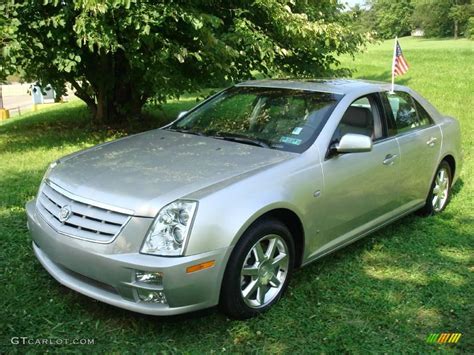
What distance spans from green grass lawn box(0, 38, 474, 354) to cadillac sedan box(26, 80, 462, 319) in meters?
0.24

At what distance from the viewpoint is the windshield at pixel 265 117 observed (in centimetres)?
394

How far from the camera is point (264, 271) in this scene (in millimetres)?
3430

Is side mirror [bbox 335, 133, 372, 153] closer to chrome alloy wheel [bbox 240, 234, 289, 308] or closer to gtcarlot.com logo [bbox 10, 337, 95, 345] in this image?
chrome alloy wheel [bbox 240, 234, 289, 308]

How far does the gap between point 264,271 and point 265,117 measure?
137cm

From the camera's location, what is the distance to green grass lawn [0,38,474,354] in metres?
3.18

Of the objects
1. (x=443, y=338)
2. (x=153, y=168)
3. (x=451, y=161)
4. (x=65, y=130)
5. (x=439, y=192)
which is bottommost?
(x=443, y=338)

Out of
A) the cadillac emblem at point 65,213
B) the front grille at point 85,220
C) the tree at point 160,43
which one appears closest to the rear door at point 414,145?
the front grille at point 85,220

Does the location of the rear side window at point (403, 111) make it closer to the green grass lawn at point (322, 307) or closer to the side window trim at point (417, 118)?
the side window trim at point (417, 118)

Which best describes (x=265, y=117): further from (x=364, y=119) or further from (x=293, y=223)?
(x=293, y=223)

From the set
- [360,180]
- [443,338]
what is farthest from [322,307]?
[360,180]

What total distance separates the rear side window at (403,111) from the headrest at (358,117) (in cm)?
38

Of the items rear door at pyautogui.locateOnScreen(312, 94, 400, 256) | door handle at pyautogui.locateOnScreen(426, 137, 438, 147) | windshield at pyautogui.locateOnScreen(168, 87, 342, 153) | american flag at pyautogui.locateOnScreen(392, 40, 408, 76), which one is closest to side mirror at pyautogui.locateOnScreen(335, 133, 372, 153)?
rear door at pyautogui.locateOnScreen(312, 94, 400, 256)

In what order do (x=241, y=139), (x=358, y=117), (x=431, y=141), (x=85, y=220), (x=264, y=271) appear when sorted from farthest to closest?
(x=431, y=141) < (x=358, y=117) < (x=241, y=139) < (x=264, y=271) < (x=85, y=220)

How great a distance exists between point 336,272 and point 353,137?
112 centimetres
